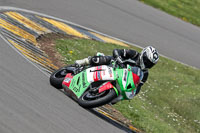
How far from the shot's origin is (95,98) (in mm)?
7891

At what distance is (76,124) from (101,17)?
1093cm

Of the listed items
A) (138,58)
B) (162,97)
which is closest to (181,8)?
(162,97)

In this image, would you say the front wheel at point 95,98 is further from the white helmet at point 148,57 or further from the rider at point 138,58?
the white helmet at point 148,57

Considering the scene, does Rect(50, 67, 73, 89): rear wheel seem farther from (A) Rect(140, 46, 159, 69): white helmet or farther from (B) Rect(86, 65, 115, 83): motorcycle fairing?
(A) Rect(140, 46, 159, 69): white helmet

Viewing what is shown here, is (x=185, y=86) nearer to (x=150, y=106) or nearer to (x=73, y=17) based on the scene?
(x=150, y=106)

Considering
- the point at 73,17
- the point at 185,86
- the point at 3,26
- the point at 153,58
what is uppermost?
the point at 153,58

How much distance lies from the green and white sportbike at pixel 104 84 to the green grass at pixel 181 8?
13634 mm

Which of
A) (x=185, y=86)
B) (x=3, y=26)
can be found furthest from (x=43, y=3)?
(x=185, y=86)

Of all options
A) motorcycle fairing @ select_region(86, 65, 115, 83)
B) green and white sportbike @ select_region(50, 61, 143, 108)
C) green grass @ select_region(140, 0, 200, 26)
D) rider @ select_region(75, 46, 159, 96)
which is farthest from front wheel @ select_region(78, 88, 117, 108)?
green grass @ select_region(140, 0, 200, 26)

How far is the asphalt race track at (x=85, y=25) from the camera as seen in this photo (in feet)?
21.2

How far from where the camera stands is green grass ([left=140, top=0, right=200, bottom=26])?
69.5 feet

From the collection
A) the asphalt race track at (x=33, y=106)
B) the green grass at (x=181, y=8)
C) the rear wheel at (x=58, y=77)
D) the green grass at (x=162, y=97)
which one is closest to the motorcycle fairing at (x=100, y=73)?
the asphalt race track at (x=33, y=106)

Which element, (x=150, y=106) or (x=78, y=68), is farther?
(x=150, y=106)

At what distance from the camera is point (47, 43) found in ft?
39.7
